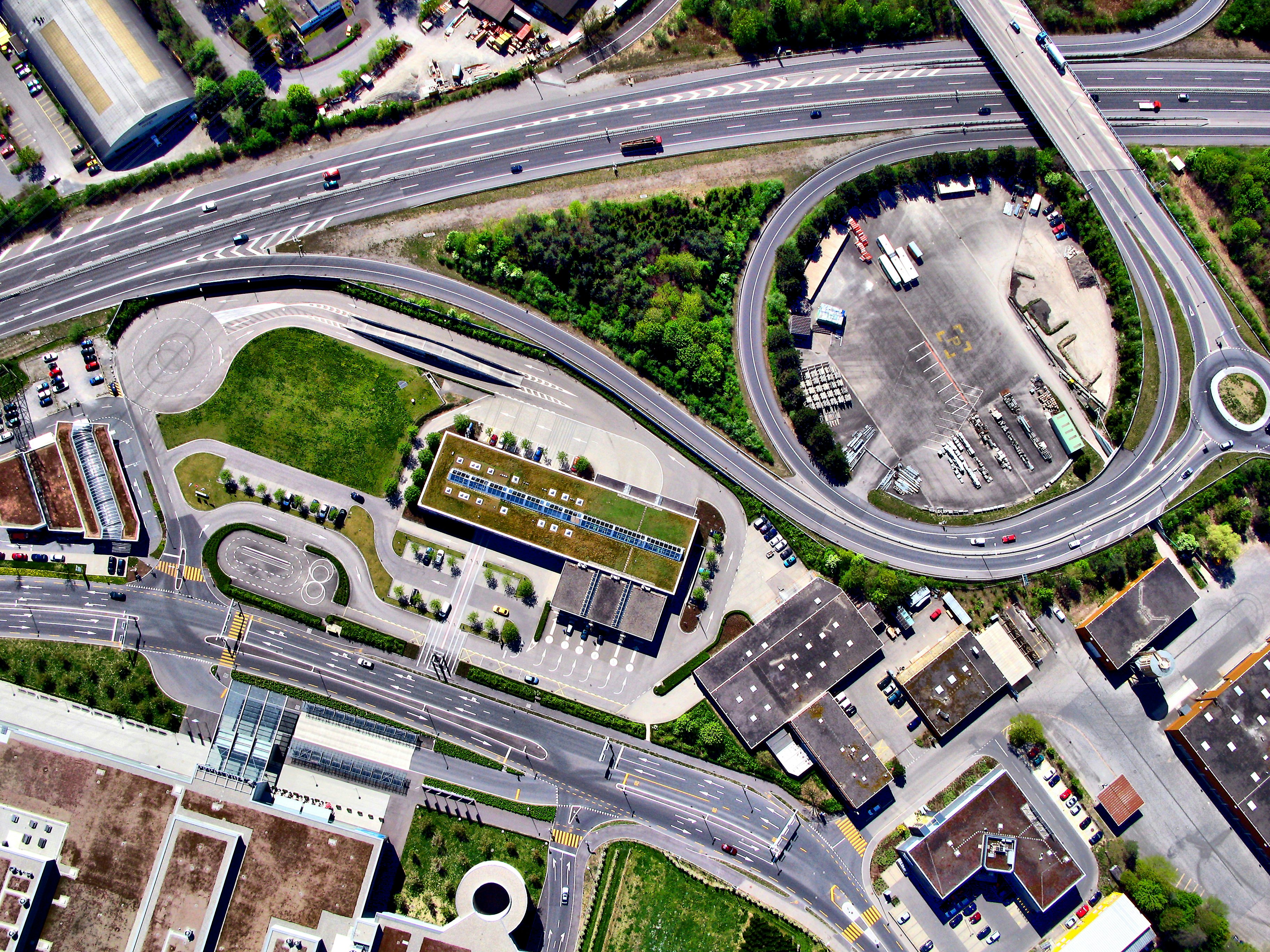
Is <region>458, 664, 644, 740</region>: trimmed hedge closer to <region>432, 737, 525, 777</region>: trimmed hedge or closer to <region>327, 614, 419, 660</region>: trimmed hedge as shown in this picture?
<region>327, 614, 419, 660</region>: trimmed hedge

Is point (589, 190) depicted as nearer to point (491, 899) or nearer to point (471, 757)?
point (471, 757)

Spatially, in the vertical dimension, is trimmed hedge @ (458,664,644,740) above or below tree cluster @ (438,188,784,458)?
below

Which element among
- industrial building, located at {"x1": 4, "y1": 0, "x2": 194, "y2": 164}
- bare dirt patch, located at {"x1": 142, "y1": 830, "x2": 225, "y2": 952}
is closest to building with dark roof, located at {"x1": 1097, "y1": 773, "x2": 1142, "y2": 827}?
bare dirt patch, located at {"x1": 142, "y1": 830, "x2": 225, "y2": 952}

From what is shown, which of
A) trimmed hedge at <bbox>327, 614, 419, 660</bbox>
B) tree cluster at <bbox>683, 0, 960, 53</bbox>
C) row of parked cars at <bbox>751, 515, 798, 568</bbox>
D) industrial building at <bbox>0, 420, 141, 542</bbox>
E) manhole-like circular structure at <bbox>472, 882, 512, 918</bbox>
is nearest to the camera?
manhole-like circular structure at <bbox>472, 882, 512, 918</bbox>

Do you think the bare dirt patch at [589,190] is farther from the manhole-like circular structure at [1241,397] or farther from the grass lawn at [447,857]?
the grass lawn at [447,857]

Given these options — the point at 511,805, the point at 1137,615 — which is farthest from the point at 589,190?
the point at 1137,615

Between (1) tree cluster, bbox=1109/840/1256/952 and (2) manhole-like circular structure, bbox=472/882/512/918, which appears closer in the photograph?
(2) manhole-like circular structure, bbox=472/882/512/918
